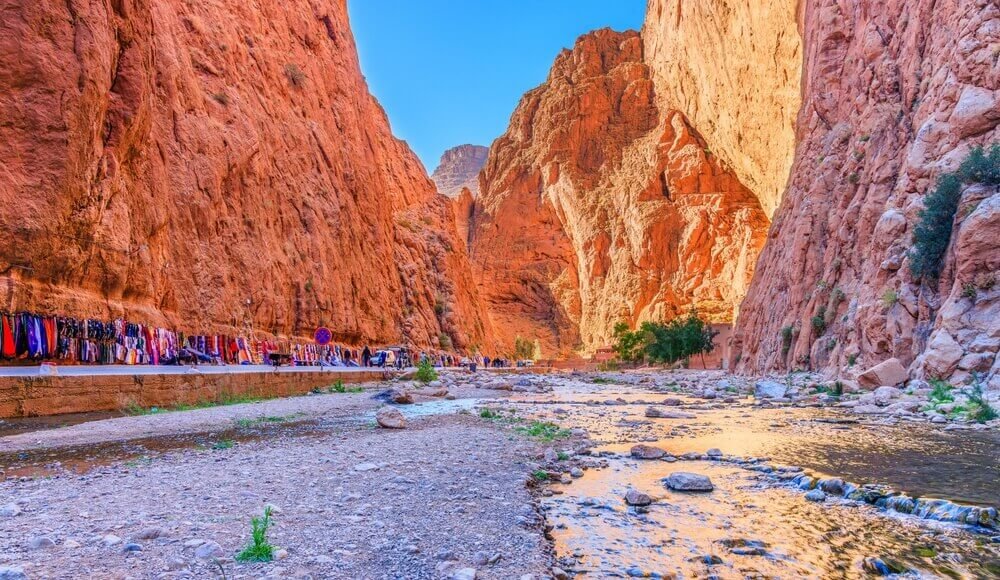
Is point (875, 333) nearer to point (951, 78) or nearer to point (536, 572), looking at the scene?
point (951, 78)

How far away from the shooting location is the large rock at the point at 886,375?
12719 mm

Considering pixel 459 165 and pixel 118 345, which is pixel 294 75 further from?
pixel 459 165

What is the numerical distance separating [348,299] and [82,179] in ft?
65.8

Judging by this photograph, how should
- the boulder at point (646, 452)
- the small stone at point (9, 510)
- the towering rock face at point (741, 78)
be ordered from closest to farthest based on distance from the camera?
the small stone at point (9, 510) → the boulder at point (646, 452) → the towering rock face at point (741, 78)

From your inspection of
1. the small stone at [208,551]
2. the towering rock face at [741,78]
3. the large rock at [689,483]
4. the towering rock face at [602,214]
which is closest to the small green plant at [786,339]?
the large rock at [689,483]

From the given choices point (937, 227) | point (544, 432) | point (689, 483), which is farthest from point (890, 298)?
point (689, 483)

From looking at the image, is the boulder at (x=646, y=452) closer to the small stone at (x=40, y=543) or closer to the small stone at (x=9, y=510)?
the small stone at (x=40, y=543)

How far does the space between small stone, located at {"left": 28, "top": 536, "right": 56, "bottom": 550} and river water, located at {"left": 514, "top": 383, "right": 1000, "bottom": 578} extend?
3.00 metres

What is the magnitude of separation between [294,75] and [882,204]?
31.6m

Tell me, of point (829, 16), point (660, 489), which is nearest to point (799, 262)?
point (829, 16)

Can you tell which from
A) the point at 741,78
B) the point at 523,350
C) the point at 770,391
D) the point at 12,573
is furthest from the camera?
the point at 523,350

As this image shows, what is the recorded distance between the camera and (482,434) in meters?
8.51

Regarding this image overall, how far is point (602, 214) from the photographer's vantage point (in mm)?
83375

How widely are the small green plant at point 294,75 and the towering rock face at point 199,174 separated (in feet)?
0.37
